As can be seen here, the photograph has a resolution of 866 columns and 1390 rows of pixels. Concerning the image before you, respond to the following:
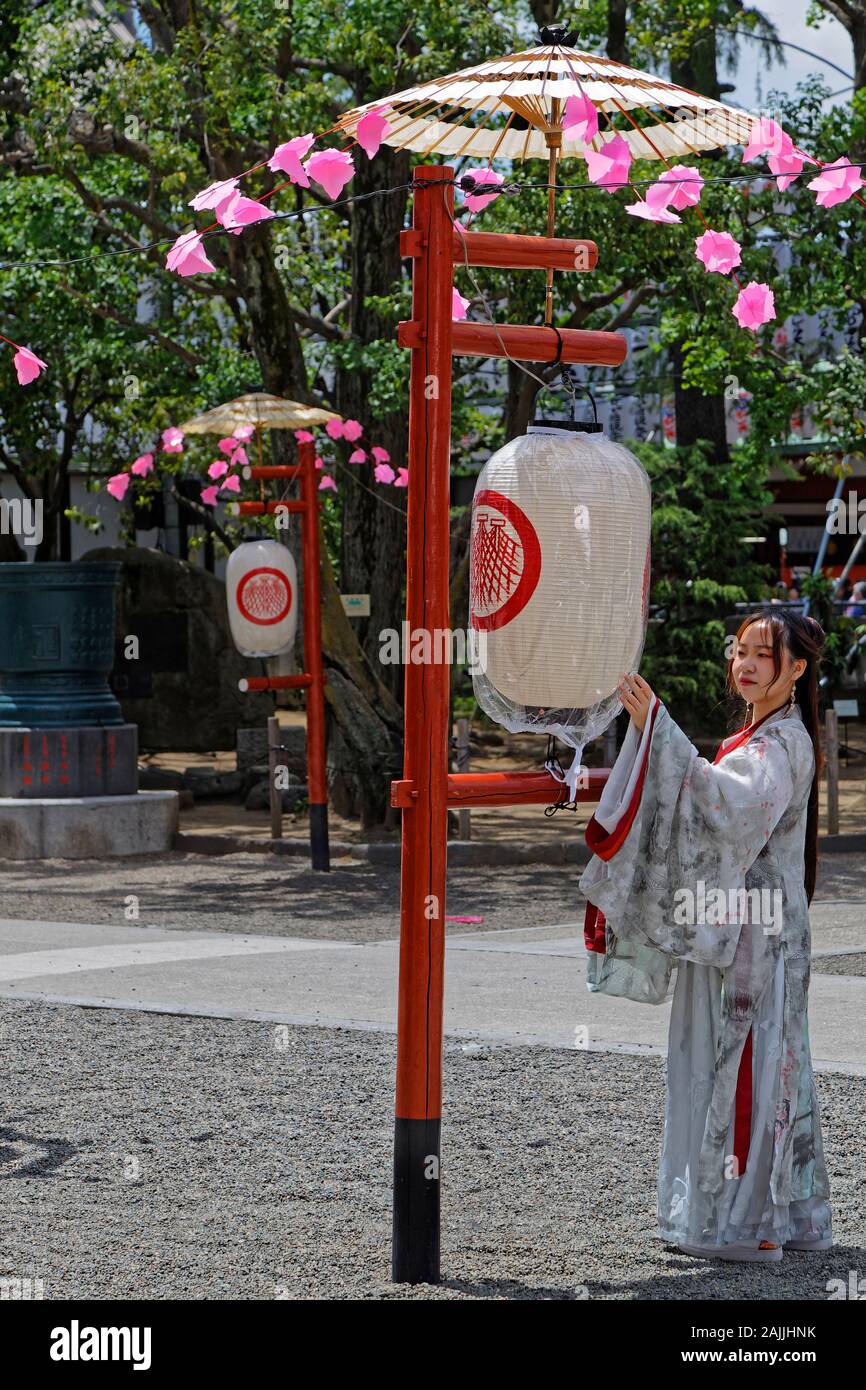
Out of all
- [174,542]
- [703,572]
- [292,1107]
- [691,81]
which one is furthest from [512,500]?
[174,542]

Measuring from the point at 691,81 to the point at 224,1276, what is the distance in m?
19.8

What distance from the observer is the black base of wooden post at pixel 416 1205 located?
451cm

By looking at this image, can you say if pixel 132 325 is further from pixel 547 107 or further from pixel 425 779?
pixel 425 779

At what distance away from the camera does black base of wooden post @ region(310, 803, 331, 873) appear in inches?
540

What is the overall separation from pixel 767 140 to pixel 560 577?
1580mm

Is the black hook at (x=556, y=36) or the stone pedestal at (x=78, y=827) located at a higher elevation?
the black hook at (x=556, y=36)

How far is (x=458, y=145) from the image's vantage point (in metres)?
5.75

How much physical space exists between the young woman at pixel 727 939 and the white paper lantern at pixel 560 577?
0.14 meters

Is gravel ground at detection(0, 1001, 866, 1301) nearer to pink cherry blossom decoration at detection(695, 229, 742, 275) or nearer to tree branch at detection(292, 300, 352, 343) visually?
pink cherry blossom decoration at detection(695, 229, 742, 275)

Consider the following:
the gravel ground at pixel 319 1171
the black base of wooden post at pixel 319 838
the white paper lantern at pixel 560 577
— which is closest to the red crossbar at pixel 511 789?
the white paper lantern at pixel 560 577

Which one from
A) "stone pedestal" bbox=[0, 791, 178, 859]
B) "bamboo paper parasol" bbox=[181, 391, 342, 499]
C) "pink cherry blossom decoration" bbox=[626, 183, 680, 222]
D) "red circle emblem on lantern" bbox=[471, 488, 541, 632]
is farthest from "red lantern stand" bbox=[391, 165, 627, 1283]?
"stone pedestal" bbox=[0, 791, 178, 859]

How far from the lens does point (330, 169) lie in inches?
199

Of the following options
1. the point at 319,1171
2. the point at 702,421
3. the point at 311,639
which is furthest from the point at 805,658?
the point at 702,421

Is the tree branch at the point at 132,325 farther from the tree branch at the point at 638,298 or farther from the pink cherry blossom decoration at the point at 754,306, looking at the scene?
the pink cherry blossom decoration at the point at 754,306
